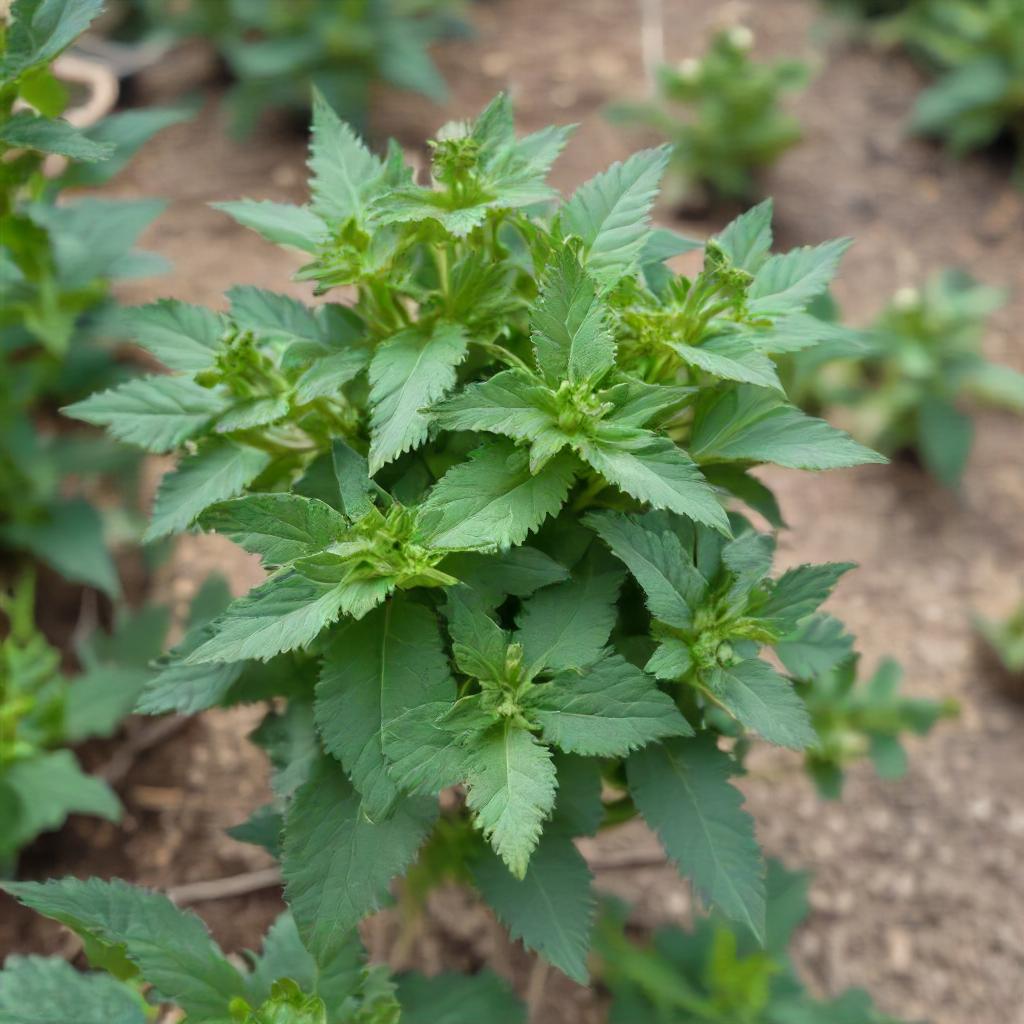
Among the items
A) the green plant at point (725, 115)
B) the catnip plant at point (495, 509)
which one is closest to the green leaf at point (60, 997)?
the catnip plant at point (495, 509)

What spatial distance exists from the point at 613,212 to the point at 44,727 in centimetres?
125

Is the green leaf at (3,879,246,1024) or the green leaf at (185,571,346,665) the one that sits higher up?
the green leaf at (185,571,346,665)

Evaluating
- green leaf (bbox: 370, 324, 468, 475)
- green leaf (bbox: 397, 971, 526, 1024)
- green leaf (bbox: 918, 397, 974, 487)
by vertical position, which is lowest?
green leaf (bbox: 918, 397, 974, 487)

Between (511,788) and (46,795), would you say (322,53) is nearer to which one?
(46,795)

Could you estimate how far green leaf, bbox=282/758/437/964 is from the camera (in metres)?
0.97

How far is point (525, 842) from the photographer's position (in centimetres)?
87

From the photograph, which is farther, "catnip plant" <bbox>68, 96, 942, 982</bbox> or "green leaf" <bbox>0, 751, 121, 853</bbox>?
"green leaf" <bbox>0, 751, 121, 853</bbox>

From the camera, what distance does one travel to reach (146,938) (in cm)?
105

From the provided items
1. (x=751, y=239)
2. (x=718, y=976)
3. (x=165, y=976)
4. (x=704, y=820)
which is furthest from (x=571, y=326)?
(x=718, y=976)

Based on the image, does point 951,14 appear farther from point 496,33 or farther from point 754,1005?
point 754,1005

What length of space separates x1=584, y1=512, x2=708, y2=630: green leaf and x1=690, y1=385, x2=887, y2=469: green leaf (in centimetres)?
12

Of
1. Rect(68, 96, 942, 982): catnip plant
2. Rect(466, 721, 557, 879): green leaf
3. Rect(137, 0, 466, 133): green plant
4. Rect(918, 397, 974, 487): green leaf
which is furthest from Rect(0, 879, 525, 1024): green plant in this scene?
Rect(137, 0, 466, 133): green plant

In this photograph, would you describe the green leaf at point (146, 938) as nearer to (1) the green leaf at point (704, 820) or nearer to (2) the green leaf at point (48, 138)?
(1) the green leaf at point (704, 820)

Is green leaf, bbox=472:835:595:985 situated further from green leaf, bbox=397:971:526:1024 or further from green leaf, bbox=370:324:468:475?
green leaf, bbox=370:324:468:475
